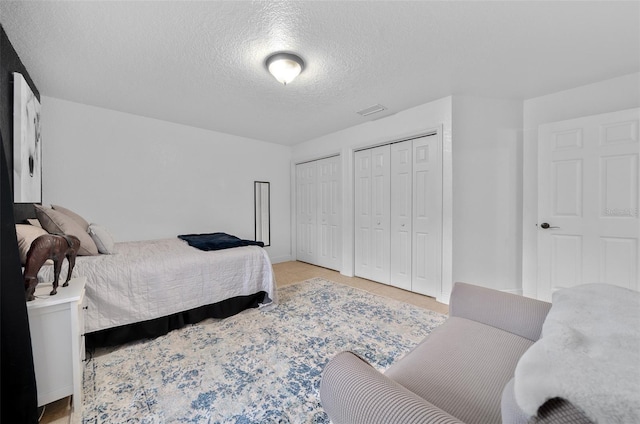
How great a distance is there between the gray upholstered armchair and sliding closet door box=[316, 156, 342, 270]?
273 centimetres

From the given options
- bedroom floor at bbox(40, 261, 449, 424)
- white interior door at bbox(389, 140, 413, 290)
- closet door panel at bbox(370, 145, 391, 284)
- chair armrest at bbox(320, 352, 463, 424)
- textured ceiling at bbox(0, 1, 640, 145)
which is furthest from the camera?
closet door panel at bbox(370, 145, 391, 284)

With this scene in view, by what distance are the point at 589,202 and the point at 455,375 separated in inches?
105

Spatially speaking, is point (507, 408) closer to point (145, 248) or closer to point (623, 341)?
point (623, 341)

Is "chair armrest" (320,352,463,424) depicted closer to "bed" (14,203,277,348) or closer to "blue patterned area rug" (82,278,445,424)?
"blue patterned area rug" (82,278,445,424)

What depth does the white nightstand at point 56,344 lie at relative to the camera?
1311mm

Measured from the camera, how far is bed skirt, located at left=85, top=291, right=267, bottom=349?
1946mm

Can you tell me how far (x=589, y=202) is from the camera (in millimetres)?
2482

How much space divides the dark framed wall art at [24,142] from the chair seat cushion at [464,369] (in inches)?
115

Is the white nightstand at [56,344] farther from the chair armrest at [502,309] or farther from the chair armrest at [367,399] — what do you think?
the chair armrest at [502,309]

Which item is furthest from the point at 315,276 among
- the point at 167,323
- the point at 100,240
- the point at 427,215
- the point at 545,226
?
the point at 545,226

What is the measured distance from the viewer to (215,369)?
→ 173 centimetres

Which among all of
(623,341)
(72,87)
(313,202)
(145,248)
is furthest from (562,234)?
(72,87)

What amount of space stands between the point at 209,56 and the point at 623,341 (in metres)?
2.67

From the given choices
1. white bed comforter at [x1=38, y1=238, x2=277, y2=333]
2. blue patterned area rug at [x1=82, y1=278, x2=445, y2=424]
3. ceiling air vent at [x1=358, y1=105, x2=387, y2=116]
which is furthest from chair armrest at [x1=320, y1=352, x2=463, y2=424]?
ceiling air vent at [x1=358, y1=105, x2=387, y2=116]
